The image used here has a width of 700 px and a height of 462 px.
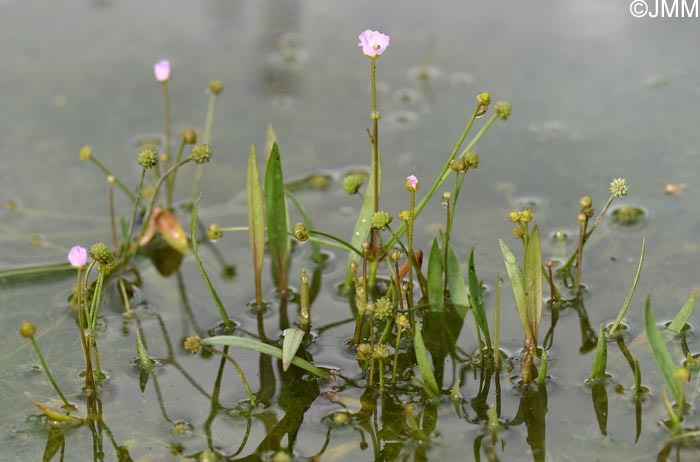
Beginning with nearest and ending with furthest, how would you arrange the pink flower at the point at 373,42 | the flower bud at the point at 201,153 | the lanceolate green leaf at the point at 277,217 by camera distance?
the pink flower at the point at 373,42 → the lanceolate green leaf at the point at 277,217 → the flower bud at the point at 201,153

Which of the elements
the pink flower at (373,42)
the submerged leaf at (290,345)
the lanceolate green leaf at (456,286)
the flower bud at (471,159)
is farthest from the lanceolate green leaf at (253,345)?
the pink flower at (373,42)

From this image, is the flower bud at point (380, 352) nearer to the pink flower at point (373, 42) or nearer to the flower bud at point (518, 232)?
the flower bud at point (518, 232)

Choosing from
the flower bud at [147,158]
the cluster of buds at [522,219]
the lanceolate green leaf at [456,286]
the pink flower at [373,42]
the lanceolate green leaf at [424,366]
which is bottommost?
the lanceolate green leaf at [424,366]

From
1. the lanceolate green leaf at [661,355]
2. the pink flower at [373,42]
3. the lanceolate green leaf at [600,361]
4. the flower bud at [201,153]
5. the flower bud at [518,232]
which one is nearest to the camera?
the lanceolate green leaf at [661,355]

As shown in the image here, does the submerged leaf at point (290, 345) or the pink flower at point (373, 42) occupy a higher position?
the pink flower at point (373, 42)

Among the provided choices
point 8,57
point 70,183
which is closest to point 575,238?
point 70,183

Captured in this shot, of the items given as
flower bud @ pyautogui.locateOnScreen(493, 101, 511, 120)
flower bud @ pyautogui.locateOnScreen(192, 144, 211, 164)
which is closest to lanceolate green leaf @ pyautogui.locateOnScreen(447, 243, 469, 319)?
flower bud @ pyautogui.locateOnScreen(493, 101, 511, 120)

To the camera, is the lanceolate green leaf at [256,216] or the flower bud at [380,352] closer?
the flower bud at [380,352]
